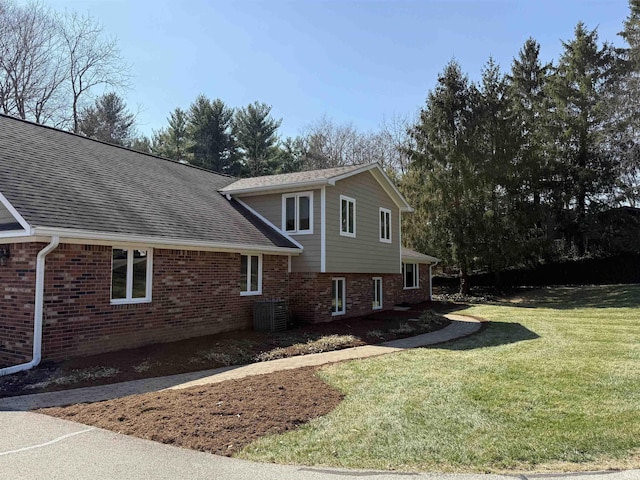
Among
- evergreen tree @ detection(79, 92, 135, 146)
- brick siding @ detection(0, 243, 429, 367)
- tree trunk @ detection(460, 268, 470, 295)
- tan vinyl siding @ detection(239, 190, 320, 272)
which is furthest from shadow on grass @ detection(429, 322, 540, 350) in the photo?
evergreen tree @ detection(79, 92, 135, 146)

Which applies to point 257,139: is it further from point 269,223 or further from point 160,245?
point 160,245

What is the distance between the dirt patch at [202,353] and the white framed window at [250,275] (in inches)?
59.3

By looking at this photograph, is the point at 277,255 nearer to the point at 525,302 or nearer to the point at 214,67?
the point at 214,67

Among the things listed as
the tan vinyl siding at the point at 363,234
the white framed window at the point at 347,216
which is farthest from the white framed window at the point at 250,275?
the white framed window at the point at 347,216

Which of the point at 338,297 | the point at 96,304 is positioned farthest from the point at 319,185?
the point at 96,304

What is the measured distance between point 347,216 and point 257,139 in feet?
81.9

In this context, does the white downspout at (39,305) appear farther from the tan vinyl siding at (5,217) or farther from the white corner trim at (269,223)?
the white corner trim at (269,223)

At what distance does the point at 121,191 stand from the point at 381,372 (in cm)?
798

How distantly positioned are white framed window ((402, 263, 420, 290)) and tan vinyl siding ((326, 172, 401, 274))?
12.5 feet

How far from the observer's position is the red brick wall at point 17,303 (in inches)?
320

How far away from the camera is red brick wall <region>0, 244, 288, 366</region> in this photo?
27.0ft

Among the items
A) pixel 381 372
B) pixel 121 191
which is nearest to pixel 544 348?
pixel 381 372

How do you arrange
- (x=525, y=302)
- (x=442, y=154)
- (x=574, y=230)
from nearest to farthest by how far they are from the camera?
(x=525, y=302), (x=442, y=154), (x=574, y=230)

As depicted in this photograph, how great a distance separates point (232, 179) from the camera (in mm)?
19078
